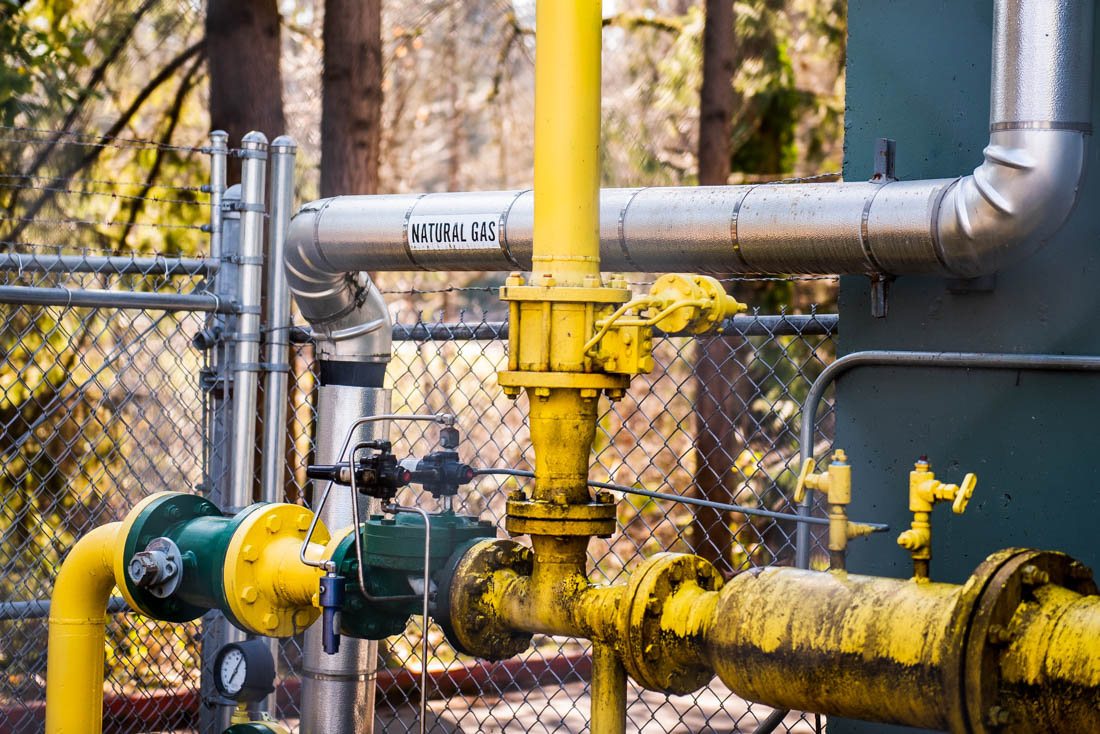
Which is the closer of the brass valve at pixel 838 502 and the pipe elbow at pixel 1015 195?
the brass valve at pixel 838 502

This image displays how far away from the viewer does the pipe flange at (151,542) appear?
10.3ft

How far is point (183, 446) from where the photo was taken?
564 centimetres

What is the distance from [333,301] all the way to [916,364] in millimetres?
1739

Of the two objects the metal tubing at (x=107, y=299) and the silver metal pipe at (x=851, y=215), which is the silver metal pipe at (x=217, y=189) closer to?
the metal tubing at (x=107, y=299)

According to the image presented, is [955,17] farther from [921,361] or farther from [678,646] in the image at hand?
[678,646]

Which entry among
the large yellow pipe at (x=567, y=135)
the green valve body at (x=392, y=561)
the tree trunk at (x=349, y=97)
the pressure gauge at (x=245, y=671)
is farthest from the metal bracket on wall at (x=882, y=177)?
the tree trunk at (x=349, y=97)

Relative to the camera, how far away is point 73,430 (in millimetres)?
7793

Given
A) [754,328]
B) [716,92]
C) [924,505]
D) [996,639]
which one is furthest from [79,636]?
[716,92]

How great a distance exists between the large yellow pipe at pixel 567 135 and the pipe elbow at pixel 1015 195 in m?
0.77

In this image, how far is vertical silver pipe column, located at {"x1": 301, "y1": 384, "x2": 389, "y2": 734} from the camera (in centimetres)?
353

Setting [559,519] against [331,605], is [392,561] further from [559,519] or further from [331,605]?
[559,519]

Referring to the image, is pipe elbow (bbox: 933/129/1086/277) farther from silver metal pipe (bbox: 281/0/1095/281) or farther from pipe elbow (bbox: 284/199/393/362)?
pipe elbow (bbox: 284/199/393/362)

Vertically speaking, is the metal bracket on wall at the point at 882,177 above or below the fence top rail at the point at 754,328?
above

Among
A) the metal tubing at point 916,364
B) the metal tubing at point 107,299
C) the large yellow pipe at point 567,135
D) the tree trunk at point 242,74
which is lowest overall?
the metal tubing at point 916,364
